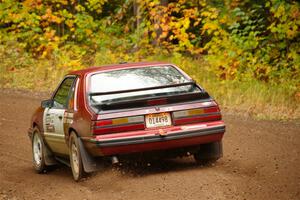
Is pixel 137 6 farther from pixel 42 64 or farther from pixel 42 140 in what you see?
pixel 42 140

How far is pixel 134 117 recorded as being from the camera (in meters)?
8.37

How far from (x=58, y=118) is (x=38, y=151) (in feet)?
4.34

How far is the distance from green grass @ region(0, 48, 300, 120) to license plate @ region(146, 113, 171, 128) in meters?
6.24

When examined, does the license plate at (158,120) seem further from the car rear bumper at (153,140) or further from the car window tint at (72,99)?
the car window tint at (72,99)

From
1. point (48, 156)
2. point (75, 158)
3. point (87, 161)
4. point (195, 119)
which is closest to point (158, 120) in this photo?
point (195, 119)

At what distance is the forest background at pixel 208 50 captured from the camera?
16.8 metres

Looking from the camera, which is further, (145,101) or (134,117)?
(145,101)

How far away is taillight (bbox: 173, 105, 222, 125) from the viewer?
28.1 ft

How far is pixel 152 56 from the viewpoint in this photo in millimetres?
22406

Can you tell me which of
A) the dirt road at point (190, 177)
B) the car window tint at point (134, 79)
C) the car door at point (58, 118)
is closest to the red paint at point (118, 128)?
the dirt road at point (190, 177)

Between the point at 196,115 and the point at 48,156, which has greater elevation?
the point at 196,115

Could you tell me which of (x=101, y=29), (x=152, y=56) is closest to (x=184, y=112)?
(x=152, y=56)

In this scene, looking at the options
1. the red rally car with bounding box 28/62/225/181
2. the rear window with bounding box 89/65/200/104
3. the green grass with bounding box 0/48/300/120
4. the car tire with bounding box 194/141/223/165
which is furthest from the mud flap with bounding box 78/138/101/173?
the green grass with bounding box 0/48/300/120

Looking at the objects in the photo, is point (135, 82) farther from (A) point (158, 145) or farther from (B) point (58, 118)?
(B) point (58, 118)
